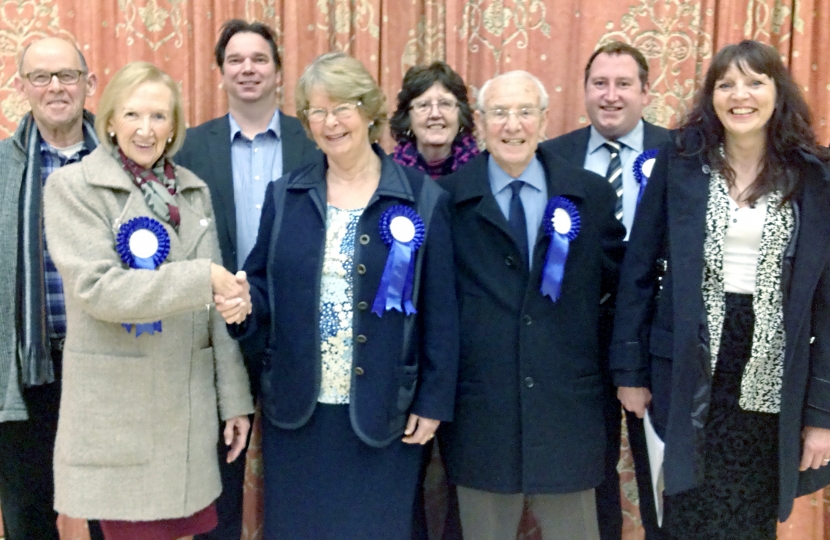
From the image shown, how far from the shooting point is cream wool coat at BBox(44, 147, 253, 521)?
158 cm

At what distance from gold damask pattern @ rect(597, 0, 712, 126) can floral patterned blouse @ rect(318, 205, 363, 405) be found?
1630 mm

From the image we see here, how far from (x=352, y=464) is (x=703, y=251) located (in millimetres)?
1088

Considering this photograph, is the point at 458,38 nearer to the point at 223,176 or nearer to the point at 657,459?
the point at 223,176

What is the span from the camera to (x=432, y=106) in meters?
2.40

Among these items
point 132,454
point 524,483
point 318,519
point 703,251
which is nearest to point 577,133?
point 703,251

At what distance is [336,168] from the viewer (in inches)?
74.2

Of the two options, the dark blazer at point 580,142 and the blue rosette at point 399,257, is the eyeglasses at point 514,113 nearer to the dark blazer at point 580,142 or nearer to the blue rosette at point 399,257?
the blue rosette at point 399,257

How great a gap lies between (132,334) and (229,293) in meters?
0.27

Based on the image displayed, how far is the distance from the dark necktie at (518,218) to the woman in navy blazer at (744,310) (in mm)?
384

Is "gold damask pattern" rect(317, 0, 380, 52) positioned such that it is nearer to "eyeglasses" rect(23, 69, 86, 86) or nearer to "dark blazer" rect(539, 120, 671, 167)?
"dark blazer" rect(539, 120, 671, 167)

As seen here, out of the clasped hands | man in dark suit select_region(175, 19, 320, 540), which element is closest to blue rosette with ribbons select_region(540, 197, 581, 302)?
the clasped hands

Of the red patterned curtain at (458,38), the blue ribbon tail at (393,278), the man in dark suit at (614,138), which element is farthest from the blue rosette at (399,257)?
the red patterned curtain at (458,38)

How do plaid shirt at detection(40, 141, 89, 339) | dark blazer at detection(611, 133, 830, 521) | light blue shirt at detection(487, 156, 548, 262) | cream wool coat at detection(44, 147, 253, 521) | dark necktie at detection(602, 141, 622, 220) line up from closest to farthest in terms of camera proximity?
cream wool coat at detection(44, 147, 253, 521), dark blazer at detection(611, 133, 830, 521), light blue shirt at detection(487, 156, 548, 262), plaid shirt at detection(40, 141, 89, 339), dark necktie at detection(602, 141, 622, 220)

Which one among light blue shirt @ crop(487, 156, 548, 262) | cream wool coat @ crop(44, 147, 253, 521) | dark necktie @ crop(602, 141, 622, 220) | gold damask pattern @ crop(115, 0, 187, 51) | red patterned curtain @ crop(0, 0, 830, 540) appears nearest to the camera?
cream wool coat @ crop(44, 147, 253, 521)
